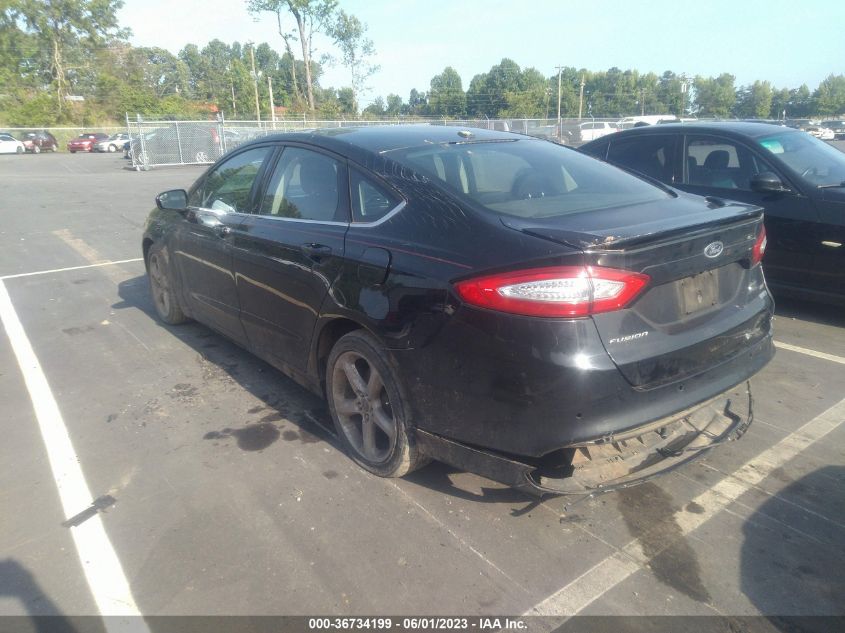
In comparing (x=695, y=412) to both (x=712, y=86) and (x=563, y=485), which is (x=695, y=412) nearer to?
(x=563, y=485)

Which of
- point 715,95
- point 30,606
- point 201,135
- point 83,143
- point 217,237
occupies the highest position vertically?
point 715,95

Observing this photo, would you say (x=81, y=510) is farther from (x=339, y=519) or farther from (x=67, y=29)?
(x=67, y=29)

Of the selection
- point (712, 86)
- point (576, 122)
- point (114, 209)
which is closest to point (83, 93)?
point (576, 122)

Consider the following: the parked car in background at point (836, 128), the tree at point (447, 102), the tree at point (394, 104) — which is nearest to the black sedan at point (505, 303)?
the parked car in background at point (836, 128)

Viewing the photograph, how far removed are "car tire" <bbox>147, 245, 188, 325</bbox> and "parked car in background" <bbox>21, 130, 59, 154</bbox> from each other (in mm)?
43620

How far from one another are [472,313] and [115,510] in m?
1.98

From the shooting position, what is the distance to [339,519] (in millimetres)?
2955

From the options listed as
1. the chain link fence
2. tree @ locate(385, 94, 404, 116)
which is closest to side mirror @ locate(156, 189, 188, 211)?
the chain link fence

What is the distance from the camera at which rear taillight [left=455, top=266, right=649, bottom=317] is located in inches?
92.8

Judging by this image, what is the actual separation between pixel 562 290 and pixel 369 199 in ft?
4.06

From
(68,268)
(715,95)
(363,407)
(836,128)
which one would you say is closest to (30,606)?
(363,407)

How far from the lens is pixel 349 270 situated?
3.11m

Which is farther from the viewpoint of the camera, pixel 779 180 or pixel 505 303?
pixel 779 180

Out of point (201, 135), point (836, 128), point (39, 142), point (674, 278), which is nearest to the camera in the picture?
point (674, 278)
